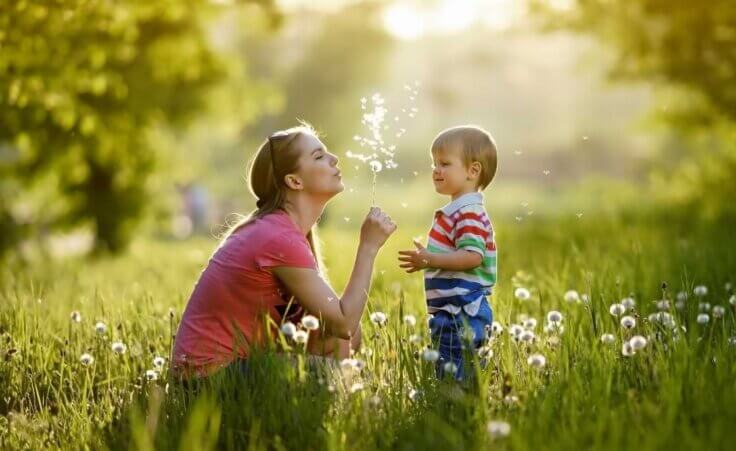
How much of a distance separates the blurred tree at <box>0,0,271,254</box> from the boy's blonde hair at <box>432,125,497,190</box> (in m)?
2.59

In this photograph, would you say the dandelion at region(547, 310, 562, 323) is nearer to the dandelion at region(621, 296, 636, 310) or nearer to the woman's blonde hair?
the dandelion at region(621, 296, 636, 310)

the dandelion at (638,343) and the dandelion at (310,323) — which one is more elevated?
the dandelion at (310,323)

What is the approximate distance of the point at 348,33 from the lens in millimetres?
35906

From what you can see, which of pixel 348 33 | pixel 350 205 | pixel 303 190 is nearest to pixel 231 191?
pixel 350 205

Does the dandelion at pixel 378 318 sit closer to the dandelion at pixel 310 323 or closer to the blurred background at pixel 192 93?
the dandelion at pixel 310 323

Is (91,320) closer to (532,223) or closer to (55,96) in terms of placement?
(55,96)

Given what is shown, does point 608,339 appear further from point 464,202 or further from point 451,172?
point 451,172

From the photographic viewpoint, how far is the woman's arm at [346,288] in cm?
392

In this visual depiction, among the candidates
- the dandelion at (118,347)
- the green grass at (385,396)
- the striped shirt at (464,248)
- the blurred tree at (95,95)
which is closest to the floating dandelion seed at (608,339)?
the green grass at (385,396)

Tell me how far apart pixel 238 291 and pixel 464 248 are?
100 centimetres

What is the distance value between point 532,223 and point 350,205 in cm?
2579

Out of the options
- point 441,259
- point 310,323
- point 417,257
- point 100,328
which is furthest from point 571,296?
point 100,328

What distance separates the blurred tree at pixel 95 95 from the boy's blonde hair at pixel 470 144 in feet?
8.51

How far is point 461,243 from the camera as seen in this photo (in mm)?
3951
